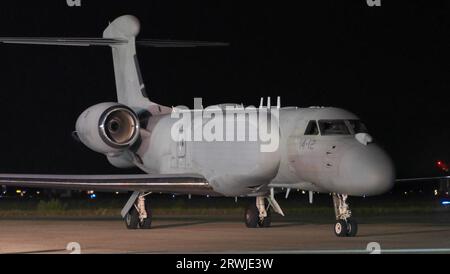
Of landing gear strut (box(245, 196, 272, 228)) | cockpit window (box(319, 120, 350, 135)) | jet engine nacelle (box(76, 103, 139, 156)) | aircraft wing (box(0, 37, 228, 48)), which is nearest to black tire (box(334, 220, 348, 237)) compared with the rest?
cockpit window (box(319, 120, 350, 135))

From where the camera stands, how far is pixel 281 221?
98.6 ft

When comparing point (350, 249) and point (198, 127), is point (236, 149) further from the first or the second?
point (350, 249)

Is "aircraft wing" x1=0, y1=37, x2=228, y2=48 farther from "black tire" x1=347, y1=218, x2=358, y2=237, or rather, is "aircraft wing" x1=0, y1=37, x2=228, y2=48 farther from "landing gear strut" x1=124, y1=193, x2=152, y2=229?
"black tire" x1=347, y1=218, x2=358, y2=237

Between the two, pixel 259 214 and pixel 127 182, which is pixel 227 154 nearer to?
pixel 259 214

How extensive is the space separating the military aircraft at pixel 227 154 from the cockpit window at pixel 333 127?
23 millimetres

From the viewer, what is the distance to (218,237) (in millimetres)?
22484

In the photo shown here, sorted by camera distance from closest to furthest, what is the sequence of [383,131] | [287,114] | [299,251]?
[299,251] → [287,114] → [383,131]

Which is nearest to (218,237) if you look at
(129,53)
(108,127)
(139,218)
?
(139,218)

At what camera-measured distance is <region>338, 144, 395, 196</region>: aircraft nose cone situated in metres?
21.8

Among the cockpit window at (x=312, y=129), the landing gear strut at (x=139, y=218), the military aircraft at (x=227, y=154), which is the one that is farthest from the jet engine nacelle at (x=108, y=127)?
the cockpit window at (x=312, y=129)

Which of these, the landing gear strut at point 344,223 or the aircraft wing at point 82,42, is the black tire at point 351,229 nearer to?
the landing gear strut at point 344,223

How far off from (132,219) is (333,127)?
247 inches
